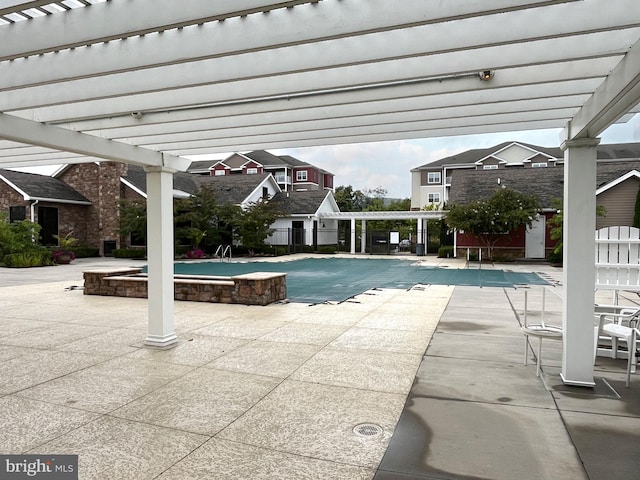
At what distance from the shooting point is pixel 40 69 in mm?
3789

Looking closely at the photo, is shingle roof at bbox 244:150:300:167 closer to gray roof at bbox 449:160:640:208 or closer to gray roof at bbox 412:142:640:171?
gray roof at bbox 412:142:640:171

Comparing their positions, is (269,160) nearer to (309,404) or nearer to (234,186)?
(234,186)

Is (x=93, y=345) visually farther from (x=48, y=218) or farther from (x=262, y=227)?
(x=48, y=218)

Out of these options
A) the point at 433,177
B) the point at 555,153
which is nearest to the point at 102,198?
the point at 433,177

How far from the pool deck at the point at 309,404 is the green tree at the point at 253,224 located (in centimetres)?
1768

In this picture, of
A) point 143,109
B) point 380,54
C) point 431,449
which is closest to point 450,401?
point 431,449

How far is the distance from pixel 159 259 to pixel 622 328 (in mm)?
5898

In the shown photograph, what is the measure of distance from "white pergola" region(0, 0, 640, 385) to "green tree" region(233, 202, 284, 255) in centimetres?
1893

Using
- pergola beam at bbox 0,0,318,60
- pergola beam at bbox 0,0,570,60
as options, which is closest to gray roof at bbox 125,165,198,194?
pergola beam at bbox 0,0,318,60

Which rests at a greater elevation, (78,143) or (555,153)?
(555,153)

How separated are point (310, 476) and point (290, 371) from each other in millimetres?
2190

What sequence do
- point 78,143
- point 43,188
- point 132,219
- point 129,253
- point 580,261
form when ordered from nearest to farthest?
point 580,261
point 78,143
point 132,219
point 129,253
point 43,188

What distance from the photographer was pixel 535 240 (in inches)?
943

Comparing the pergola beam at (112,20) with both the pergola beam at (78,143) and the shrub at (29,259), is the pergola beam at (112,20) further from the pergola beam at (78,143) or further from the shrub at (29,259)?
the shrub at (29,259)
